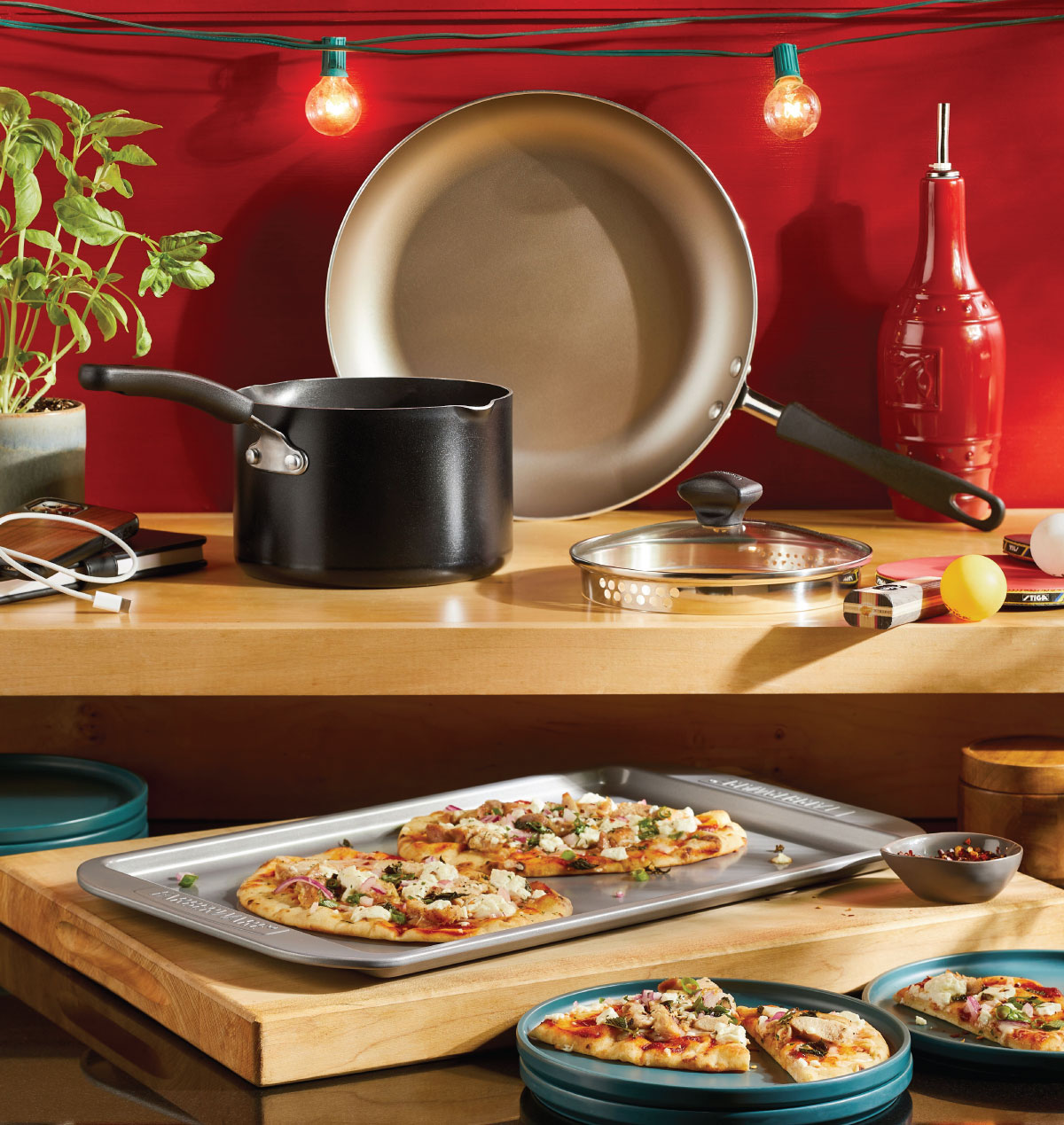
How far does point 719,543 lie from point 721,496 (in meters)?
0.04

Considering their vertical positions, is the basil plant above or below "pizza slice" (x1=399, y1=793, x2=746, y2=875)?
above

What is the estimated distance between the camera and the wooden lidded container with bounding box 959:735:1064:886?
1.21 m

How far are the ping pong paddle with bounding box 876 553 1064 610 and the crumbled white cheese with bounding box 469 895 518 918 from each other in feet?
1.51

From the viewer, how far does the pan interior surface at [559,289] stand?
158cm

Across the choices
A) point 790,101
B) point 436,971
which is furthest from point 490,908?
point 790,101

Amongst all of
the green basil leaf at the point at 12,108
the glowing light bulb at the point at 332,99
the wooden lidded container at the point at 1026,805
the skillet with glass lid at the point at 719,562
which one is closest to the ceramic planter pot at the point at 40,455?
the green basil leaf at the point at 12,108

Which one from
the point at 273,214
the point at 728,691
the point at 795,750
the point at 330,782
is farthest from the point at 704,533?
the point at 273,214

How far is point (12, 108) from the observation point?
4.58 feet

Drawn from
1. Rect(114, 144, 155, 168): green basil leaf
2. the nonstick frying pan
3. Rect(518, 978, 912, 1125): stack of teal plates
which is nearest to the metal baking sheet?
Rect(518, 978, 912, 1125): stack of teal plates

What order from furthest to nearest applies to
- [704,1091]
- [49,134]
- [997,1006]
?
[49,134] → [997,1006] → [704,1091]

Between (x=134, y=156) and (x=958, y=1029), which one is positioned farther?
(x=134, y=156)

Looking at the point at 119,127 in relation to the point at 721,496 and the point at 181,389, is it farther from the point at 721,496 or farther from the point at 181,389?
the point at 721,496

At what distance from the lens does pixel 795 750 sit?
160cm

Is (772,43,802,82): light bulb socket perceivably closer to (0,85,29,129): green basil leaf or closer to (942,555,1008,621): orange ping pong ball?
(942,555,1008,621): orange ping pong ball
